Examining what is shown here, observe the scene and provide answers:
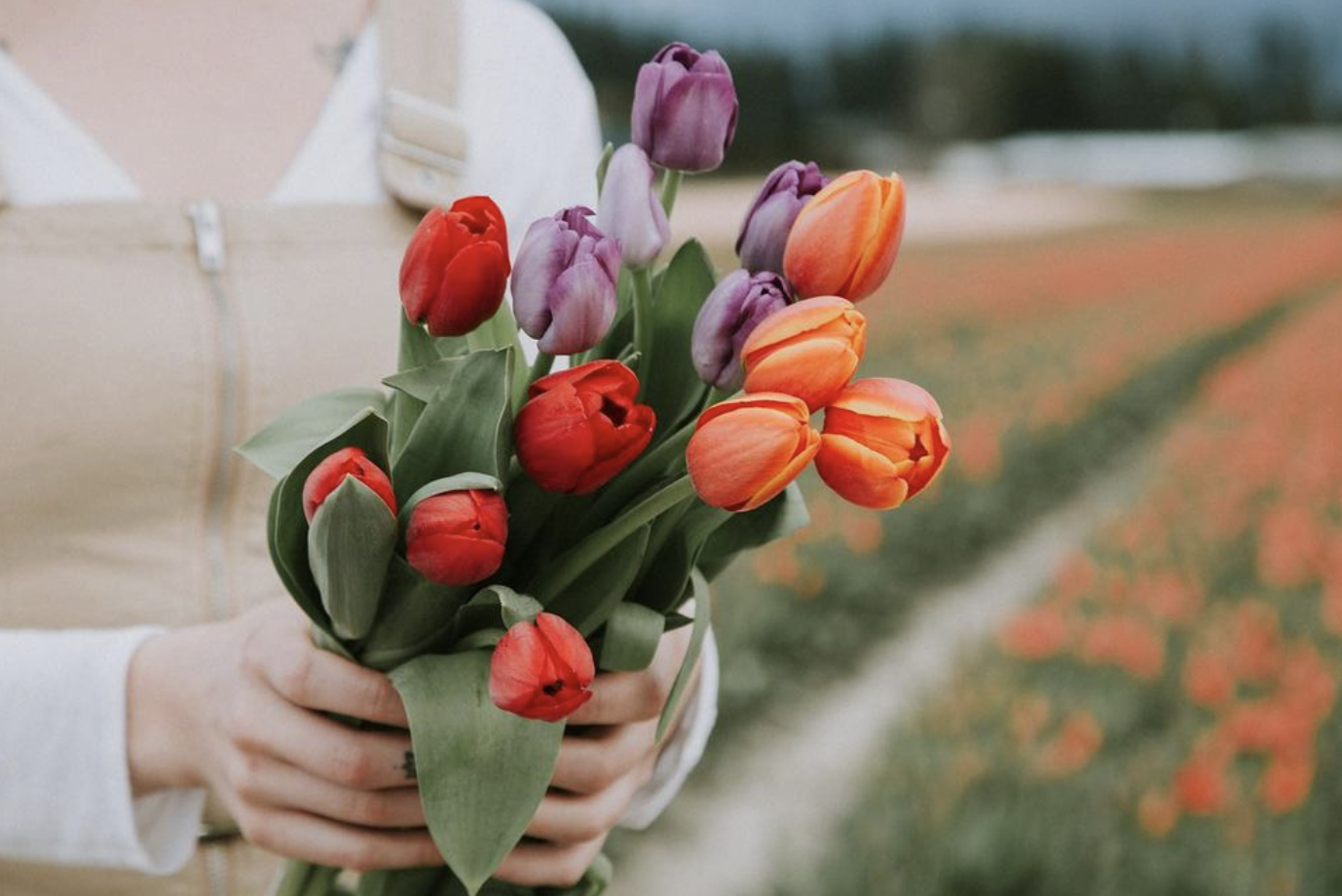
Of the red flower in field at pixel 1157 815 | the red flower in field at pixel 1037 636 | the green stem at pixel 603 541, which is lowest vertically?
the red flower in field at pixel 1037 636

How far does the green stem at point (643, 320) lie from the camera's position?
27.6 inches

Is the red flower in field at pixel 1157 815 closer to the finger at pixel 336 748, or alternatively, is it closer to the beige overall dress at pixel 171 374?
the beige overall dress at pixel 171 374

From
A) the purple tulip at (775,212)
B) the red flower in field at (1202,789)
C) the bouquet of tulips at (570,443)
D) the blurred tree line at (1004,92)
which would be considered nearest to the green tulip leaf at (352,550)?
the bouquet of tulips at (570,443)

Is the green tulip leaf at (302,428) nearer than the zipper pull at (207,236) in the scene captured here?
Yes

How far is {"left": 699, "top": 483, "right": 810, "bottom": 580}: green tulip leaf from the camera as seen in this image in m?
0.76

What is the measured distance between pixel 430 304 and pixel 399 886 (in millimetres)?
368

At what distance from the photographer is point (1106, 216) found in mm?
26719

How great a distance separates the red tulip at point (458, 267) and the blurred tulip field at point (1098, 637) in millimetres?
1686

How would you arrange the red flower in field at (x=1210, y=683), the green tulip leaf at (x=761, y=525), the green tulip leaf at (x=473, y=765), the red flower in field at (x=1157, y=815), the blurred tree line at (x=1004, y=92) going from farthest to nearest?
the blurred tree line at (x=1004, y=92)
the red flower in field at (x=1210, y=683)
the red flower in field at (x=1157, y=815)
the green tulip leaf at (x=761, y=525)
the green tulip leaf at (x=473, y=765)

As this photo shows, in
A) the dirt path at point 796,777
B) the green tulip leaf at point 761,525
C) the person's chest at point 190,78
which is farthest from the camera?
the dirt path at point 796,777

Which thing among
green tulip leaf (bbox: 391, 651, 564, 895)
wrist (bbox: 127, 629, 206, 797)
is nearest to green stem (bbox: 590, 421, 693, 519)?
green tulip leaf (bbox: 391, 651, 564, 895)

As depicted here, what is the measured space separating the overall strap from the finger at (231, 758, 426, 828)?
1.42ft

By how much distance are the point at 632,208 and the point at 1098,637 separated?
7.29 feet

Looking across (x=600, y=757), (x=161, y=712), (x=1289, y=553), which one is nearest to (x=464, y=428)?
(x=600, y=757)
